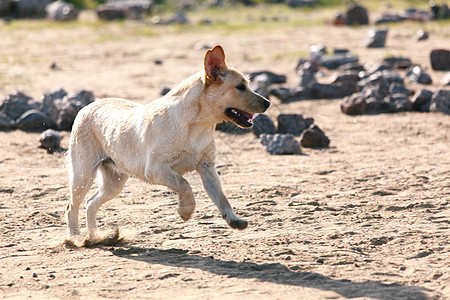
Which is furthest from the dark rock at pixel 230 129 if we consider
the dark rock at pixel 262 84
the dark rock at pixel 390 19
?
the dark rock at pixel 390 19

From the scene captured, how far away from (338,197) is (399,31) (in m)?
13.7

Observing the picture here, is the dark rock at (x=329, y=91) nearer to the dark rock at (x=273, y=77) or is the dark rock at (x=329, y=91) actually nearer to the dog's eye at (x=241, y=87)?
the dark rock at (x=273, y=77)

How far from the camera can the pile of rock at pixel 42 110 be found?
432 inches

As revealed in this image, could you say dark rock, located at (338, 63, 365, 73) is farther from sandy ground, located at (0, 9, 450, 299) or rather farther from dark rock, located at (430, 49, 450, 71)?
sandy ground, located at (0, 9, 450, 299)

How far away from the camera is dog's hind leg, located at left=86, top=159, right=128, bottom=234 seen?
6594 millimetres

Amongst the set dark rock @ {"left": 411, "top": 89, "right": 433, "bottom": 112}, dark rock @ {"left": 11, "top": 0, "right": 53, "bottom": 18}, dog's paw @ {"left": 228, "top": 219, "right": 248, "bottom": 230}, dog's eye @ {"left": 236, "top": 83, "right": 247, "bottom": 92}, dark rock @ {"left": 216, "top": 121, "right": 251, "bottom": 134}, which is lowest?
dark rock @ {"left": 216, "top": 121, "right": 251, "bottom": 134}

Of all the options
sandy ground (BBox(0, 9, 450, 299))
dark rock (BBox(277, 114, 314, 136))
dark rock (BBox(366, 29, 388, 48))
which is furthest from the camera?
dark rock (BBox(366, 29, 388, 48))

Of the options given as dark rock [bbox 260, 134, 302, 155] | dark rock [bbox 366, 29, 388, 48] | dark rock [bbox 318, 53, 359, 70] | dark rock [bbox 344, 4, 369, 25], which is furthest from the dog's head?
dark rock [bbox 344, 4, 369, 25]

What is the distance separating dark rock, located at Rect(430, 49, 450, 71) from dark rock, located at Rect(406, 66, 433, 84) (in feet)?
2.73

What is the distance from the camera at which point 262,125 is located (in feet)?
34.6

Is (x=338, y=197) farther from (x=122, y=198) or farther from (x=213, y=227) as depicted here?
(x=122, y=198)

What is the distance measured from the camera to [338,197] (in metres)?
7.57

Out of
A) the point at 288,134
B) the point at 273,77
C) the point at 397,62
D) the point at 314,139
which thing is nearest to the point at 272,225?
the point at 314,139

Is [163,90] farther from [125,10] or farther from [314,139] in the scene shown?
[125,10]
